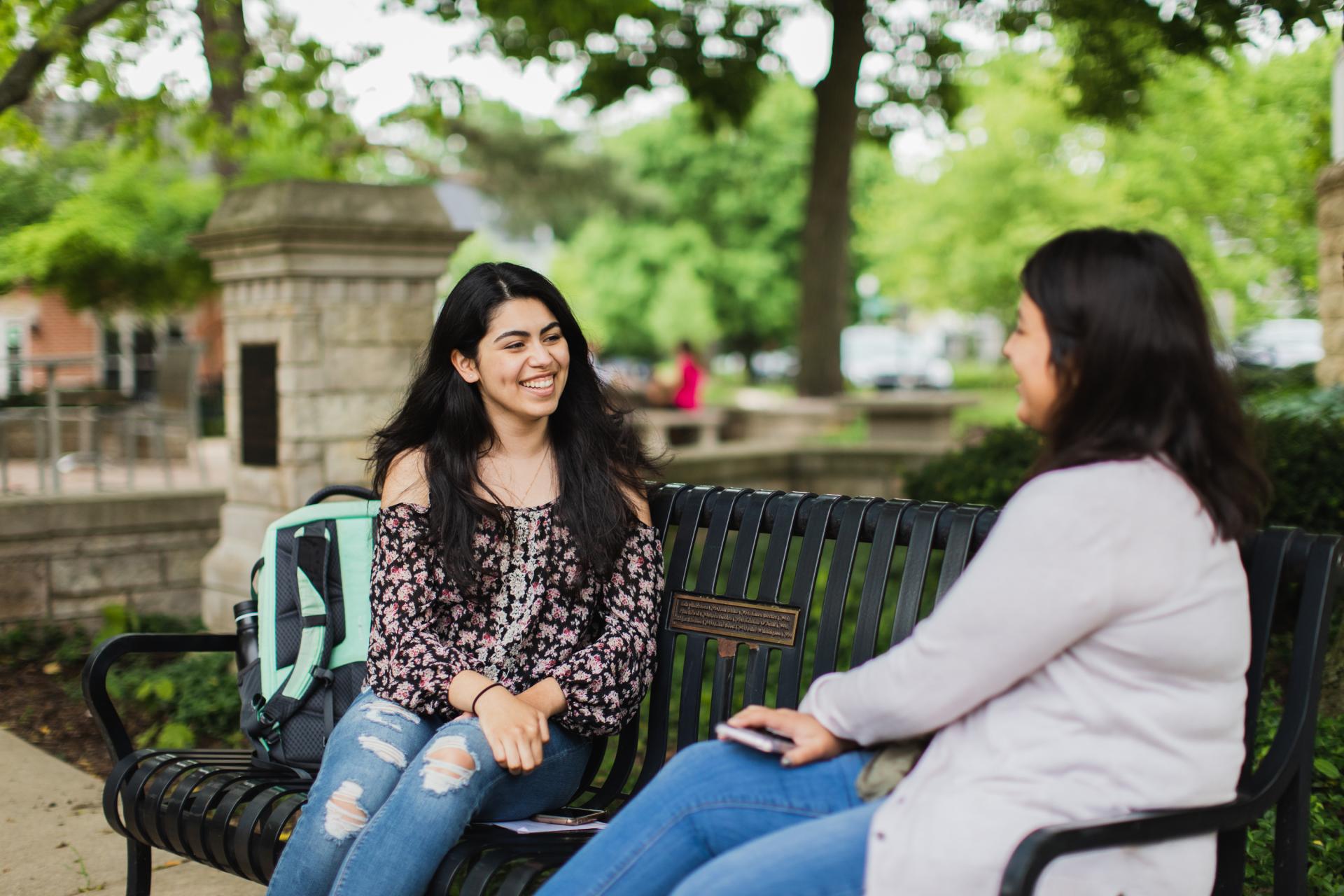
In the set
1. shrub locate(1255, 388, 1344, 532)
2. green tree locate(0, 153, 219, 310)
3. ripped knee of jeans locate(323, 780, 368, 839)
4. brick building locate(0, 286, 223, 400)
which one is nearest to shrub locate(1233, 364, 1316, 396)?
shrub locate(1255, 388, 1344, 532)

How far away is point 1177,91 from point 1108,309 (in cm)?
2162

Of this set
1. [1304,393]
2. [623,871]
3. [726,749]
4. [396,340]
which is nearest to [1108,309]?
[726,749]

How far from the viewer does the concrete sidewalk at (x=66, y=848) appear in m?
3.76

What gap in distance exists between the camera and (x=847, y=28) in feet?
47.4

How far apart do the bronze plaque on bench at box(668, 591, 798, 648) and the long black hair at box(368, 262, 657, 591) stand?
0.28 metres

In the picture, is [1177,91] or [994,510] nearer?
[994,510]

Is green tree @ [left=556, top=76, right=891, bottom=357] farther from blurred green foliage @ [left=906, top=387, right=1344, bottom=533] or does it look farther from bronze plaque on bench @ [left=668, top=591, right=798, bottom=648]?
bronze plaque on bench @ [left=668, top=591, right=798, bottom=648]

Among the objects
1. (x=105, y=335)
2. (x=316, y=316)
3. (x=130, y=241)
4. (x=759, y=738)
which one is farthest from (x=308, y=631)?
(x=105, y=335)

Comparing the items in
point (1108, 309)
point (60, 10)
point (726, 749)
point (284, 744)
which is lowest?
point (284, 744)

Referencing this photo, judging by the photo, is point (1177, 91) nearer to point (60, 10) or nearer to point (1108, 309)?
point (60, 10)

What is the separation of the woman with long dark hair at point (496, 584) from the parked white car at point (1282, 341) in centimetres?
2186

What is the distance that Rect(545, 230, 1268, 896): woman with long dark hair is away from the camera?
2018mm

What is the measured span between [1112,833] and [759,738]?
0.63 meters

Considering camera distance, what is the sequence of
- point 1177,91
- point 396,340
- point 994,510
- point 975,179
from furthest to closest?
point 975,179, point 1177,91, point 396,340, point 994,510
